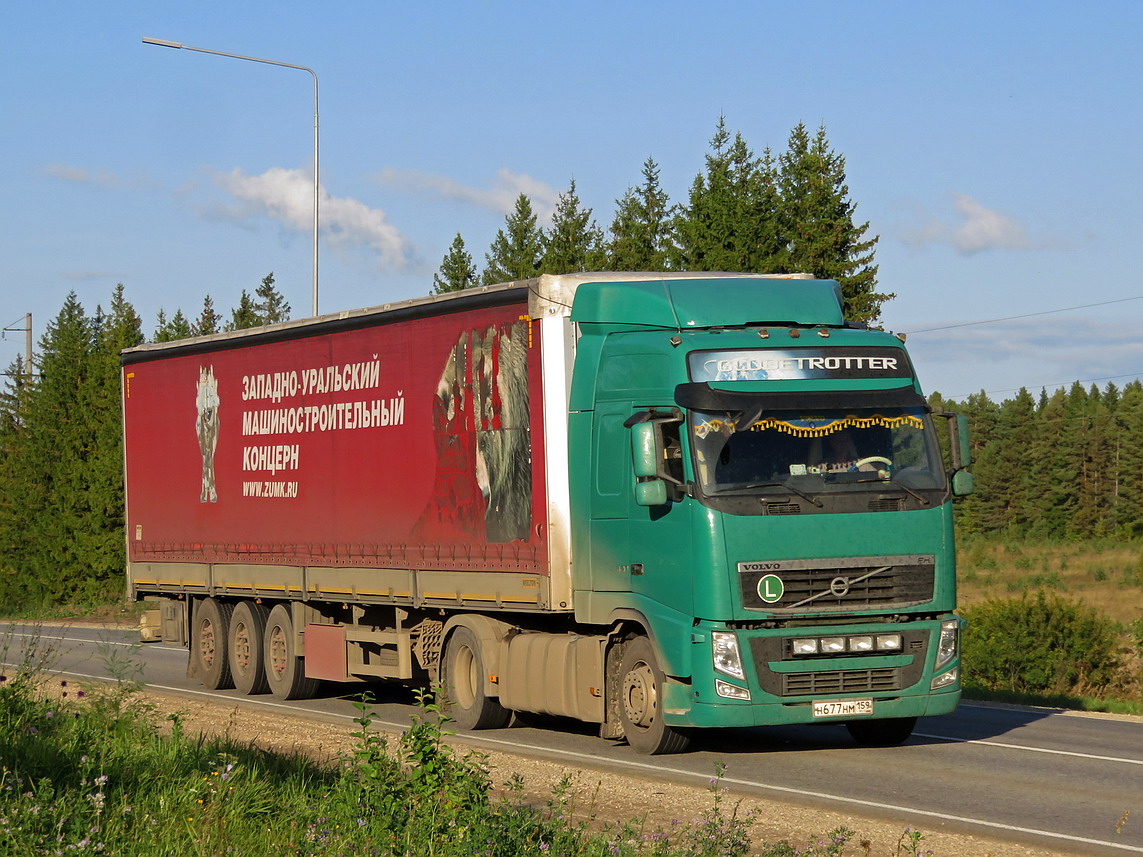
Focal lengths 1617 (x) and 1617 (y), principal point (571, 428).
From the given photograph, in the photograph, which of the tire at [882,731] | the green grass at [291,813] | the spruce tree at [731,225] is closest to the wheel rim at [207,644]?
the tire at [882,731]

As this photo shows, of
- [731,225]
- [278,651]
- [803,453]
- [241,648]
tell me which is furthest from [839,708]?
[731,225]

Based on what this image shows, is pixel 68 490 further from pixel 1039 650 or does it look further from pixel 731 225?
pixel 1039 650

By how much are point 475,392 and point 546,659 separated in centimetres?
282

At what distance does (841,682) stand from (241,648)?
10.6m

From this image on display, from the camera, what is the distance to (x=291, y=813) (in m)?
8.83

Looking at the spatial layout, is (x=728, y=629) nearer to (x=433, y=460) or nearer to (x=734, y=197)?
(x=433, y=460)

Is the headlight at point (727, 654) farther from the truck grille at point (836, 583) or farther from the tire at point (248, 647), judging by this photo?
the tire at point (248, 647)

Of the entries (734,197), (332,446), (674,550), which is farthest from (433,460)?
(734,197)

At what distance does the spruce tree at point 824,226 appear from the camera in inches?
1880

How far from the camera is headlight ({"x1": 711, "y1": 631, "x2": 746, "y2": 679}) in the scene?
1297 centimetres

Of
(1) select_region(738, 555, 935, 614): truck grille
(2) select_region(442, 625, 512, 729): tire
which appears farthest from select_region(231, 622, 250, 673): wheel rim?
(1) select_region(738, 555, 935, 614): truck grille

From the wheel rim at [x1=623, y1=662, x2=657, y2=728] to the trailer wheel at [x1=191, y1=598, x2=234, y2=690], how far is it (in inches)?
358

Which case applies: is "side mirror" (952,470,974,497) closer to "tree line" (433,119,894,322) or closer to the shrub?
the shrub

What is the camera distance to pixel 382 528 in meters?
17.9
